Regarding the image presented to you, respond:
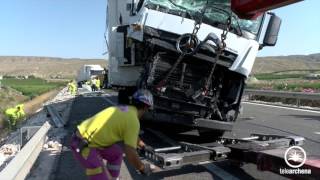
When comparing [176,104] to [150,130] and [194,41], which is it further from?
[150,130]

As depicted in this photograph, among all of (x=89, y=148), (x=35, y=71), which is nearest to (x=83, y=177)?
(x=89, y=148)

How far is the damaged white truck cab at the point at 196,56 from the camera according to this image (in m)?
8.84

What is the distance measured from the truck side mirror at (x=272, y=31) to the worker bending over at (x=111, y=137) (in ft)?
15.4

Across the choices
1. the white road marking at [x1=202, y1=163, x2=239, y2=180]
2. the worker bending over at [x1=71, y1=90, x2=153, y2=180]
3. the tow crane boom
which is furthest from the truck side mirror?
the tow crane boom

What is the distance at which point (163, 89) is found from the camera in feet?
29.5

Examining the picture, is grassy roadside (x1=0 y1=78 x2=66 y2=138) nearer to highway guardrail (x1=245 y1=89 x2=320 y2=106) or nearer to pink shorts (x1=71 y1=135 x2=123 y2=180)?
highway guardrail (x1=245 y1=89 x2=320 y2=106)

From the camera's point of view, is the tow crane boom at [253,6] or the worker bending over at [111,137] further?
the worker bending over at [111,137]

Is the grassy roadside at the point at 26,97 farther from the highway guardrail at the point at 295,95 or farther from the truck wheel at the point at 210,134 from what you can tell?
the highway guardrail at the point at 295,95

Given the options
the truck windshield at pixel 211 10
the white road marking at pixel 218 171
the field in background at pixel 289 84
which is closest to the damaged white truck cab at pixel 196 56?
the truck windshield at pixel 211 10

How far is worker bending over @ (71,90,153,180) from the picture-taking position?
4.83 m

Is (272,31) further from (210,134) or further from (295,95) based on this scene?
(295,95)

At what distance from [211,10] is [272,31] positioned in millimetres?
1172

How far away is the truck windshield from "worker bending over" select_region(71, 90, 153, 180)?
4.52 meters

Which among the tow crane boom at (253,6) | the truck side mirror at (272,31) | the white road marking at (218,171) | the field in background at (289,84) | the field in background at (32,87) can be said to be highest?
the truck side mirror at (272,31)
